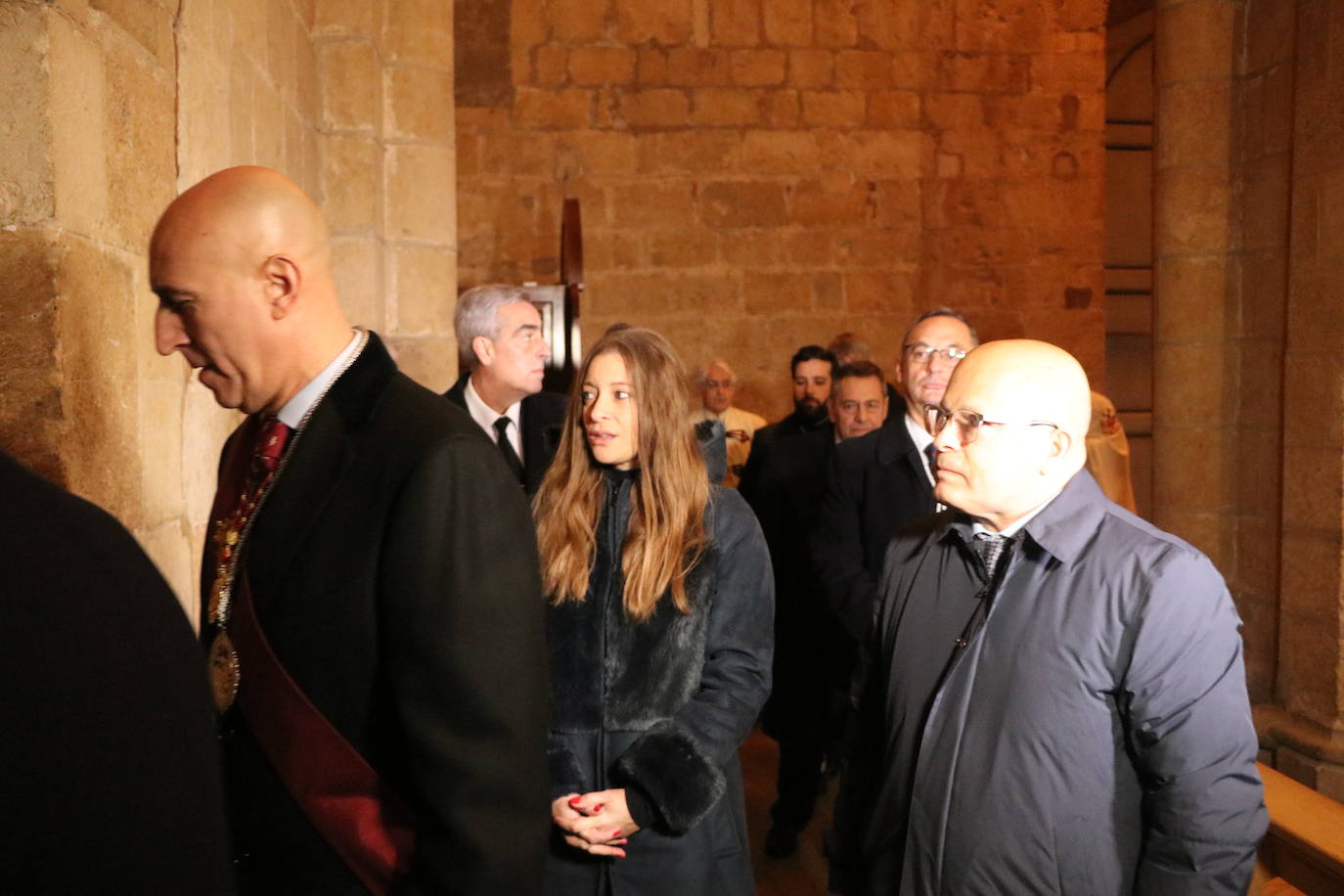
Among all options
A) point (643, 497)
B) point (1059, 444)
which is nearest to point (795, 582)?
point (643, 497)

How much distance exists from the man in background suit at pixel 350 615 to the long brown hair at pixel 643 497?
0.81 metres

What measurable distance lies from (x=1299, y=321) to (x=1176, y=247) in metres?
0.56

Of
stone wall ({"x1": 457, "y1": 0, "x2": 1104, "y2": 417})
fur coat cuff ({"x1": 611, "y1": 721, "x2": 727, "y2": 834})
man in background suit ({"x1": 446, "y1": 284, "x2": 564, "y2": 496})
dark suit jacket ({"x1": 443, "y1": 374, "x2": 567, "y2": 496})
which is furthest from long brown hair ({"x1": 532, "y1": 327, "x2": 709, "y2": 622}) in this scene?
stone wall ({"x1": 457, "y1": 0, "x2": 1104, "y2": 417})

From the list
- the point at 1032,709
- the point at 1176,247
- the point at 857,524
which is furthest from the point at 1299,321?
the point at 1032,709

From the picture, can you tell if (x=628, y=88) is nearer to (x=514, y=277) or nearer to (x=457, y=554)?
(x=514, y=277)

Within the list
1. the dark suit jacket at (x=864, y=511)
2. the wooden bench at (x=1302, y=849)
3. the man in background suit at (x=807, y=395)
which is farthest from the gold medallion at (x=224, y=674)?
the man in background suit at (x=807, y=395)

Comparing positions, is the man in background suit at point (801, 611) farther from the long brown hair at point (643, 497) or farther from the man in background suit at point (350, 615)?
the man in background suit at point (350, 615)

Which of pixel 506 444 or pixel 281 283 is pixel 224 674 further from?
pixel 506 444

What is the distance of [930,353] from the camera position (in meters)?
2.81

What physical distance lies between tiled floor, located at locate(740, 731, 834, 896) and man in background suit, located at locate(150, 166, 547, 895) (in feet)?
8.13

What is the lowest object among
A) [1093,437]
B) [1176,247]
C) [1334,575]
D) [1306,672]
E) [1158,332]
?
[1306,672]

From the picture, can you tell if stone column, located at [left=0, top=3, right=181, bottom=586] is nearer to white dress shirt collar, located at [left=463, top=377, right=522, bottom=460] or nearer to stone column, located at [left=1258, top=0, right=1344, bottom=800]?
white dress shirt collar, located at [left=463, top=377, right=522, bottom=460]

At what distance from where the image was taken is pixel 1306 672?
10.5 ft

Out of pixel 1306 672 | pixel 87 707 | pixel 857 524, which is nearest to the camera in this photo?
pixel 87 707
